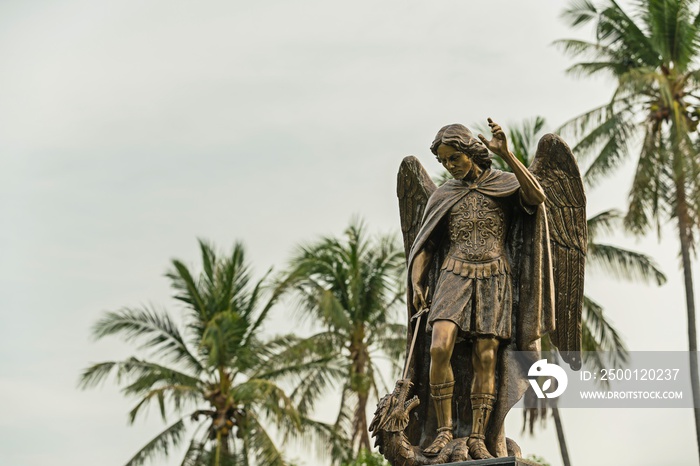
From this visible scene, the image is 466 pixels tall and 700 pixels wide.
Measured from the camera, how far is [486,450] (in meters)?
8.99

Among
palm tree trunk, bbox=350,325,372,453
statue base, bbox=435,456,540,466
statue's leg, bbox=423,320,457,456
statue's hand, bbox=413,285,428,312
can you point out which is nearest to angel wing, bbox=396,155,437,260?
statue's hand, bbox=413,285,428,312

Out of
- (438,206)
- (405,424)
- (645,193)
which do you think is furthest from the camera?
(645,193)

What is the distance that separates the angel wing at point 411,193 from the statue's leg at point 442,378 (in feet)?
4.15

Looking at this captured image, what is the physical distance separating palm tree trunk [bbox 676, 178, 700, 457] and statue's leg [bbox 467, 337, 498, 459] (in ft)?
49.6

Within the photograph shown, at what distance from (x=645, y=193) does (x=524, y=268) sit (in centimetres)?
1649

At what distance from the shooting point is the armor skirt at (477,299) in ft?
30.0

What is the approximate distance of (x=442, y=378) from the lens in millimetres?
9133

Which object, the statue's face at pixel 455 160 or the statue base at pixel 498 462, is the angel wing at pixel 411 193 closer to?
the statue's face at pixel 455 160

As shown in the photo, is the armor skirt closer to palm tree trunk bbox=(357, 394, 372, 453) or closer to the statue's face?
the statue's face

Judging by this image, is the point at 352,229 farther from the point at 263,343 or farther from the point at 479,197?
the point at 479,197

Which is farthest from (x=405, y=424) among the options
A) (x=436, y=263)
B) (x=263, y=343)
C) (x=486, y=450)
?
(x=263, y=343)

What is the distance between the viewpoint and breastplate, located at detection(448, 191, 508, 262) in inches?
366

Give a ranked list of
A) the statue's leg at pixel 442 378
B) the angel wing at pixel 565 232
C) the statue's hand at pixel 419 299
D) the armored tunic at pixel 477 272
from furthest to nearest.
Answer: the angel wing at pixel 565 232, the statue's hand at pixel 419 299, the armored tunic at pixel 477 272, the statue's leg at pixel 442 378

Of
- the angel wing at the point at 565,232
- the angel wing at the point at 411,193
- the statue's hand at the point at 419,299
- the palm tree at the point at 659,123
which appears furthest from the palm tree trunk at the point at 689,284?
the statue's hand at the point at 419,299
